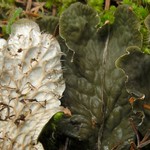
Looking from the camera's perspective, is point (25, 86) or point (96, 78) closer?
point (25, 86)

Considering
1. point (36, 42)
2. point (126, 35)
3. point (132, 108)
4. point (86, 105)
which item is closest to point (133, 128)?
point (132, 108)

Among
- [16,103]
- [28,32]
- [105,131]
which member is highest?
[28,32]

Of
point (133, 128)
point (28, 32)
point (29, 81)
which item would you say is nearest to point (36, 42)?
point (28, 32)

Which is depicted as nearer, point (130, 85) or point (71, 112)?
point (130, 85)

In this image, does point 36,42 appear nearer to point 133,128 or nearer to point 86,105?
point 86,105

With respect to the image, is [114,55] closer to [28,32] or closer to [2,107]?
[28,32]

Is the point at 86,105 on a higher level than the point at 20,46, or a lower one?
lower
